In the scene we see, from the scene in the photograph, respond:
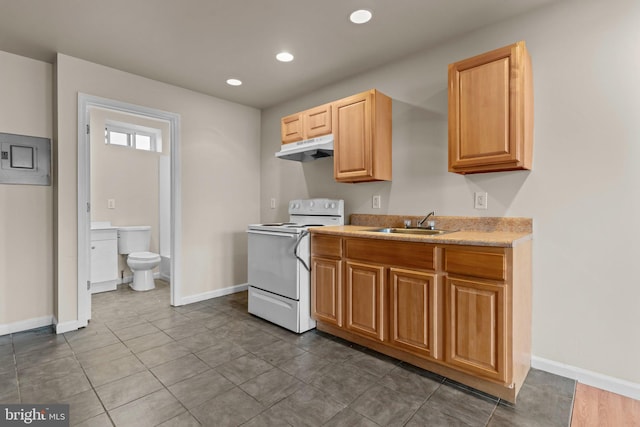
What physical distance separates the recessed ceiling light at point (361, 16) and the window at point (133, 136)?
4.02m

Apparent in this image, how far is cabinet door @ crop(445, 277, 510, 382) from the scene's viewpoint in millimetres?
1687

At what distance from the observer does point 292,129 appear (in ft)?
10.8

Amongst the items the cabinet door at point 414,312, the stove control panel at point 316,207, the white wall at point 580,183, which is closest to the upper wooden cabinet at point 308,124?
the stove control panel at point 316,207

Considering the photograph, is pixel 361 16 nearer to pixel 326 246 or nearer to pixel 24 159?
pixel 326 246

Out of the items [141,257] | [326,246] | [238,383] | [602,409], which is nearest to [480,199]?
[326,246]

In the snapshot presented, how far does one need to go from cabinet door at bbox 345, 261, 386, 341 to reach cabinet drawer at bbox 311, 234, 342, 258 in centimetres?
15

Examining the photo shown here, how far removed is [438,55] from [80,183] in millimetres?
3338

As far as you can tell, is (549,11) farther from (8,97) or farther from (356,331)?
(8,97)

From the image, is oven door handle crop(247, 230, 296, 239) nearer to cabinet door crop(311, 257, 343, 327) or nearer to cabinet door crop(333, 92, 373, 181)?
cabinet door crop(311, 257, 343, 327)

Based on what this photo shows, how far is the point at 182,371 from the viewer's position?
2098 mm

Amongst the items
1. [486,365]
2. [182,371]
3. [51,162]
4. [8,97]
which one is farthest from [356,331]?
[8,97]

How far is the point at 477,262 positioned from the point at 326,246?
1179 millimetres

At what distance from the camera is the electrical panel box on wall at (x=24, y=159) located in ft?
8.84

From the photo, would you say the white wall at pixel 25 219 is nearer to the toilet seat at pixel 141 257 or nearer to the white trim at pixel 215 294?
the toilet seat at pixel 141 257
